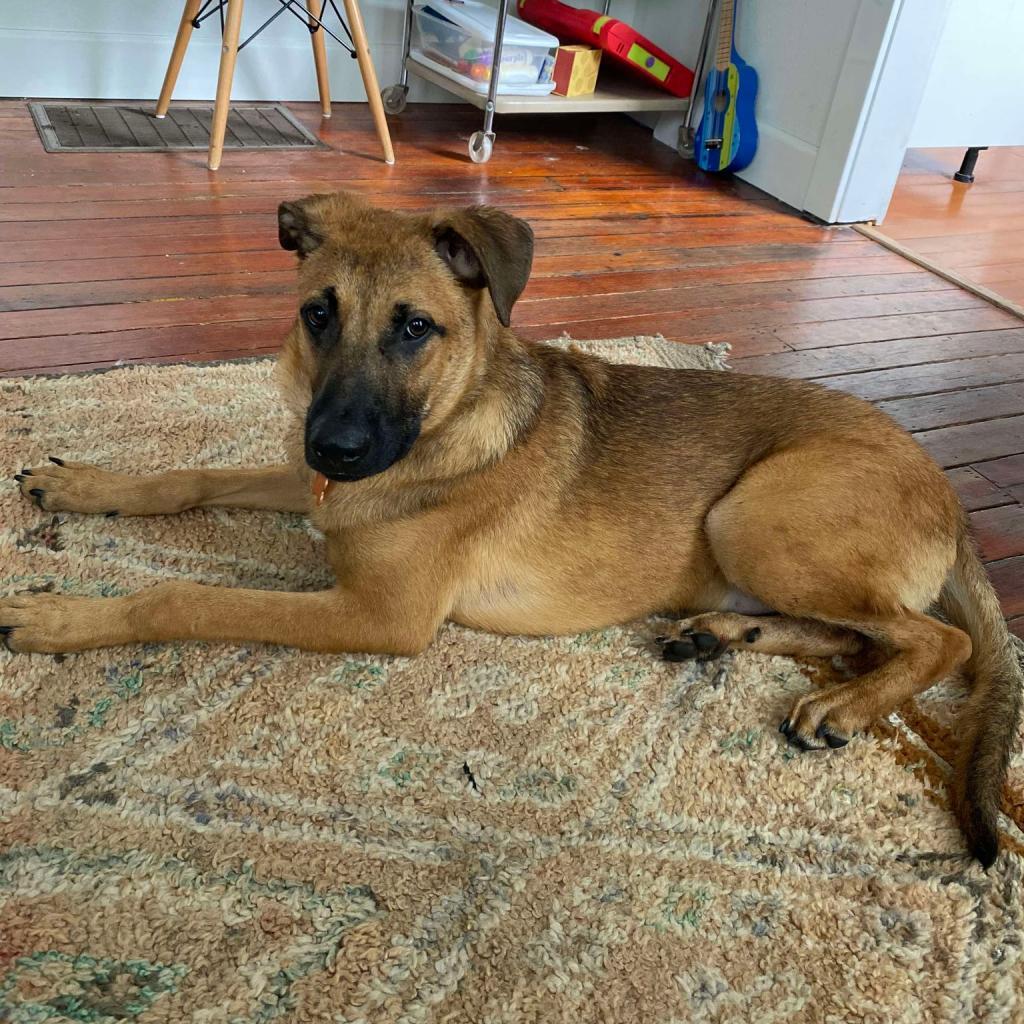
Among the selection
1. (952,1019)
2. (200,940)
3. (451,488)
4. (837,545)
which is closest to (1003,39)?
(837,545)

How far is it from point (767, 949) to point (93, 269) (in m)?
3.48

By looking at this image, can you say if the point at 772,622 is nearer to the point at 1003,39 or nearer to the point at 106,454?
the point at 106,454

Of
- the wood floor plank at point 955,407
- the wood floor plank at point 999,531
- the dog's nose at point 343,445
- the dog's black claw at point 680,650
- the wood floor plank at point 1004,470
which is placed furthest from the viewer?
the wood floor plank at point 955,407

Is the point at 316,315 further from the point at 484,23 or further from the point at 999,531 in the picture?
the point at 484,23

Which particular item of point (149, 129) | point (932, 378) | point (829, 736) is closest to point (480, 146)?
point (149, 129)

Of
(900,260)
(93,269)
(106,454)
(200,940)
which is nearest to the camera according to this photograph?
(200,940)

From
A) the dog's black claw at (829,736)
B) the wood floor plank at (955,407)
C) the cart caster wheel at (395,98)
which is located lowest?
the dog's black claw at (829,736)

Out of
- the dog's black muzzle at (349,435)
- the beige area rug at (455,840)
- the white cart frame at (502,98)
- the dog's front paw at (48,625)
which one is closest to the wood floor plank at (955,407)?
the beige area rug at (455,840)

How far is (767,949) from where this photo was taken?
5.67ft

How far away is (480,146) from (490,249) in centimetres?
378

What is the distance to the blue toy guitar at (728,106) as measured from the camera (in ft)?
18.6

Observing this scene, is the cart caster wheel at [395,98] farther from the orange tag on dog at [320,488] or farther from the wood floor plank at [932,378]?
the orange tag on dog at [320,488]

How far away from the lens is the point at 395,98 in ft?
19.9

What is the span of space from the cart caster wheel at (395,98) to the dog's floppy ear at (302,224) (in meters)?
4.27
